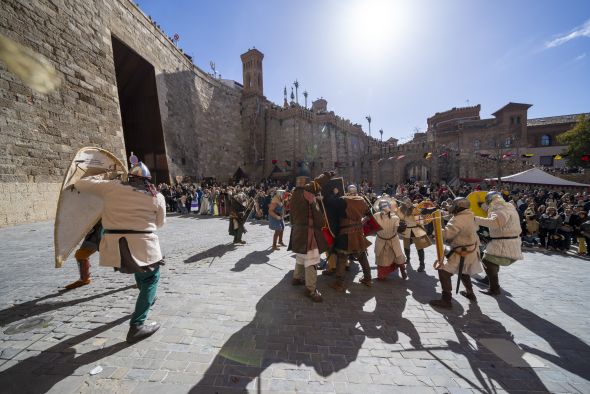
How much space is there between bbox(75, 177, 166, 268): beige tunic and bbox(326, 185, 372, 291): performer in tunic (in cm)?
281

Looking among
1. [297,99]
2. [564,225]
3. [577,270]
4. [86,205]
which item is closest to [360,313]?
[86,205]

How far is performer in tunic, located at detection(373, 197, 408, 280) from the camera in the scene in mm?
4820

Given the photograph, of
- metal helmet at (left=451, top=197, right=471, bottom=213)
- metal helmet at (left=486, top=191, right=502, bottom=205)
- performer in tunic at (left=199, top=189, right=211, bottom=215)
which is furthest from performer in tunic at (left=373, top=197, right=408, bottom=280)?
performer in tunic at (left=199, top=189, right=211, bottom=215)

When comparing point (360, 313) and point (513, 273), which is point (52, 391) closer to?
point (360, 313)

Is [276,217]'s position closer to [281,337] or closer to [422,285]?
[422,285]

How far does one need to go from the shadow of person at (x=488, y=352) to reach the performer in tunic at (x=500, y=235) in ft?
3.32

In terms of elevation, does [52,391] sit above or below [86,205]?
Result: below

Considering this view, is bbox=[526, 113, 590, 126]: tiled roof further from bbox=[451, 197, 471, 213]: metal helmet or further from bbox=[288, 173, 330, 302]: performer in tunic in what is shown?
bbox=[288, 173, 330, 302]: performer in tunic


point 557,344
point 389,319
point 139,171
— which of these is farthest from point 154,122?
point 557,344

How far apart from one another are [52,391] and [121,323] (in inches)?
41.1

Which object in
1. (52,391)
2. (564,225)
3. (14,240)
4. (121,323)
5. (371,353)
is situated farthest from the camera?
(564,225)

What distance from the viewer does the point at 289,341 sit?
111 inches

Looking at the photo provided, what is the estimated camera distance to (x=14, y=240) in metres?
6.93

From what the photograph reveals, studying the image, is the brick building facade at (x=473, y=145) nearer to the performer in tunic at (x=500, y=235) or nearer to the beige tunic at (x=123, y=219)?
the performer in tunic at (x=500, y=235)
